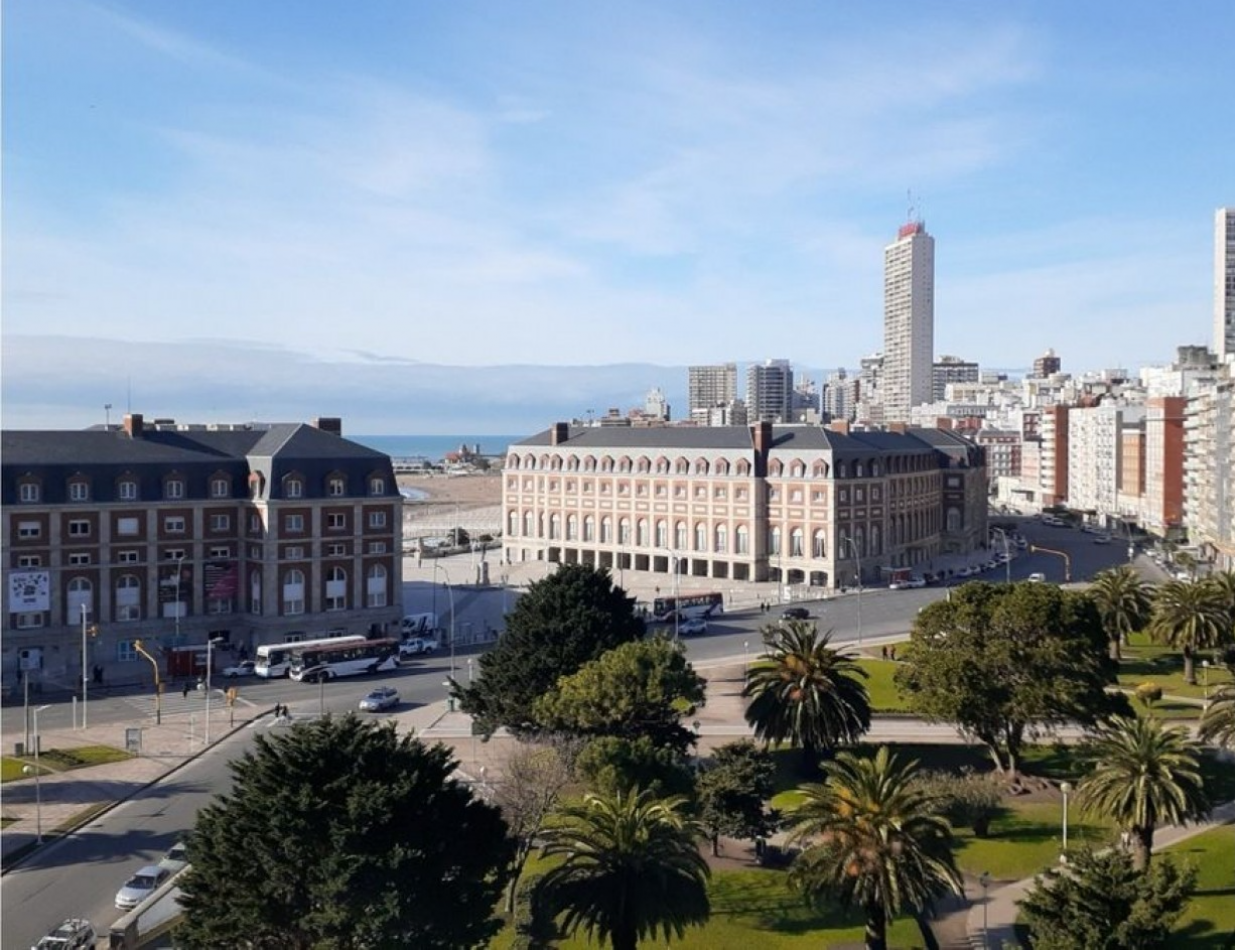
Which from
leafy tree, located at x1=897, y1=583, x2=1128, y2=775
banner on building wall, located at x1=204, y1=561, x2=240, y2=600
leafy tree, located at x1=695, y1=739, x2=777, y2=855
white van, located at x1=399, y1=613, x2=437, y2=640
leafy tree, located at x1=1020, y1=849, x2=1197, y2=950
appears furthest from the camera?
white van, located at x1=399, y1=613, x2=437, y2=640

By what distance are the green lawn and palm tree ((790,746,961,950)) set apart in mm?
8795

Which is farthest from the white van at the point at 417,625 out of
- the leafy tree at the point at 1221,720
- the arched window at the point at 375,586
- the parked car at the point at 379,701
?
the leafy tree at the point at 1221,720

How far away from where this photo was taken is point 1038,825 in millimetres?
42344

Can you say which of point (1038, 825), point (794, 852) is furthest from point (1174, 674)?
point (794, 852)

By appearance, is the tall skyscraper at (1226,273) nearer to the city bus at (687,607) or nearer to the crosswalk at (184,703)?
the city bus at (687,607)

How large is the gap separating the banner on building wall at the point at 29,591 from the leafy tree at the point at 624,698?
34.9 m

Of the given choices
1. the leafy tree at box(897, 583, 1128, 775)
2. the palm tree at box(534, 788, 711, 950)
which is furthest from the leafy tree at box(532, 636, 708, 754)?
the palm tree at box(534, 788, 711, 950)

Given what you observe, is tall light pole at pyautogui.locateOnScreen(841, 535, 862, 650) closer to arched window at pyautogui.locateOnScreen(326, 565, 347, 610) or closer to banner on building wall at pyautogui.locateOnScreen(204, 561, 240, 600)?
arched window at pyautogui.locateOnScreen(326, 565, 347, 610)

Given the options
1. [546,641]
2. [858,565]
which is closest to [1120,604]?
[858,565]

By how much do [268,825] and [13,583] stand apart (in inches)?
1794

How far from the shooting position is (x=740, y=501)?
103438 millimetres

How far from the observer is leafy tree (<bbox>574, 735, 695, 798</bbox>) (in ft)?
120

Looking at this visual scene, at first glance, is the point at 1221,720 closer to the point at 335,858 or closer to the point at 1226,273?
the point at 335,858

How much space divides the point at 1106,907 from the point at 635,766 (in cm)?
1488
